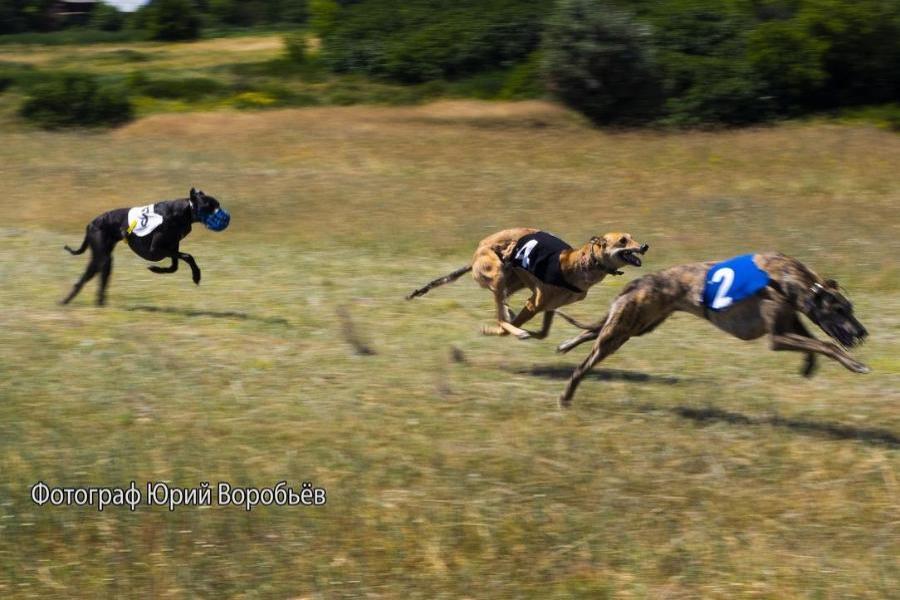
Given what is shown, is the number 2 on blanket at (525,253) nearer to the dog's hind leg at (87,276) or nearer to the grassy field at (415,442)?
the grassy field at (415,442)

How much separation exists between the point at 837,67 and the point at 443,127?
9341 millimetres

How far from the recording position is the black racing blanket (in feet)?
40.4

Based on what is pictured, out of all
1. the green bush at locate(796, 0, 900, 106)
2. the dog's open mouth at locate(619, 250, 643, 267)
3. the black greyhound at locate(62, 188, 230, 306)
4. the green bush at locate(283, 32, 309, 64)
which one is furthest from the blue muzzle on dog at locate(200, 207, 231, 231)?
the green bush at locate(283, 32, 309, 64)

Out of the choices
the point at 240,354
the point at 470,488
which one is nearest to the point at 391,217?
the point at 240,354

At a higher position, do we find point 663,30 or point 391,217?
point 663,30

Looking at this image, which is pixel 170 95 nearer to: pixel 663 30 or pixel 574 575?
pixel 663 30

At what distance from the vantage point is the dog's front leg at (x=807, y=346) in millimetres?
10469

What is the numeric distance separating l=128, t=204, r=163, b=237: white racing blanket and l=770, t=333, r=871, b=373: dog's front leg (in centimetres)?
720

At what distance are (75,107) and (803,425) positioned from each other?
2621 centimetres

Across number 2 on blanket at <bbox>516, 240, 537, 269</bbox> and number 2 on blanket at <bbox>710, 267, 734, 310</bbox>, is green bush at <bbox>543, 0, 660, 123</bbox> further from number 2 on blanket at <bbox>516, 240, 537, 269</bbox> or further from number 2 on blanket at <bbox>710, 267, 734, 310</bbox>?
number 2 on blanket at <bbox>710, 267, 734, 310</bbox>

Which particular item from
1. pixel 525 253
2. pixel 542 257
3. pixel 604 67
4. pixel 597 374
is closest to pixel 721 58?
pixel 604 67

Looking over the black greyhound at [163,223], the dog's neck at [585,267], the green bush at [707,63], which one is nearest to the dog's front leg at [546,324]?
the dog's neck at [585,267]

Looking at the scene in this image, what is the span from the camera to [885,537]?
938cm

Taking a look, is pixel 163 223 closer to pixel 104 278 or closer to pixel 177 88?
pixel 104 278
